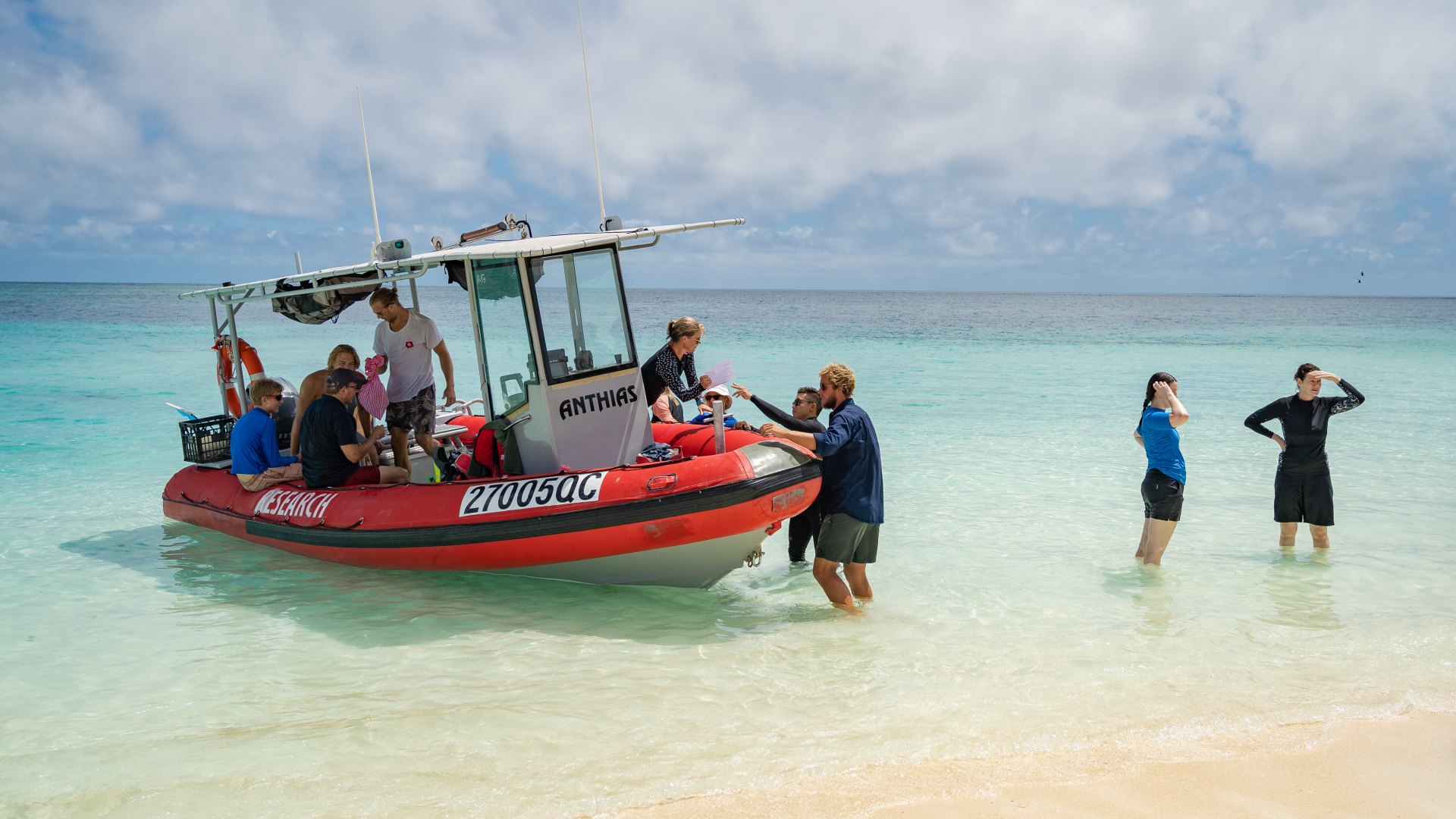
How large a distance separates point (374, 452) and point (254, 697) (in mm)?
2397

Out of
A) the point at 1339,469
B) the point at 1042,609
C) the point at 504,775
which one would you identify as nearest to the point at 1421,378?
the point at 1339,469

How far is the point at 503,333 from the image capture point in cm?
581

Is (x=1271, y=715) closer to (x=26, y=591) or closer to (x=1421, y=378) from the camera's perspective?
(x=26, y=591)

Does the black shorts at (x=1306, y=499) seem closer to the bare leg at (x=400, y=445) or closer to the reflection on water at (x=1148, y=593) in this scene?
the reflection on water at (x=1148, y=593)

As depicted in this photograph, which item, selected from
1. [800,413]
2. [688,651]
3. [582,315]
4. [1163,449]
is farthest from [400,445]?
[1163,449]

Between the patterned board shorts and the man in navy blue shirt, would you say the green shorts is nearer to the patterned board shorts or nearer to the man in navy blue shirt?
the man in navy blue shirt

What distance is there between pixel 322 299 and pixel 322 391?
67 cm

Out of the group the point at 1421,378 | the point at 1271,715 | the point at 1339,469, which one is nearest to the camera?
the point at 1271,715

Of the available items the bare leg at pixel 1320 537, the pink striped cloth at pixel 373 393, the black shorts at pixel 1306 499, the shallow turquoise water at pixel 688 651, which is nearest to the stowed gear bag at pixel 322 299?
the pink striped cloth at pixel 373 393

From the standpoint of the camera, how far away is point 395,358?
649cm

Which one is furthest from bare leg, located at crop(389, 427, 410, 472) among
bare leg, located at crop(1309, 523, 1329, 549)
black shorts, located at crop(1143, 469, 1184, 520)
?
bare leg, located at crop(1309, 523, 1329, 549)

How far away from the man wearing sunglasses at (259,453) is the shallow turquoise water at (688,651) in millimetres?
640

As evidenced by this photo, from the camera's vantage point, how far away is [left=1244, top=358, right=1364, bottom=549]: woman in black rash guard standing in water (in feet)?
20.5

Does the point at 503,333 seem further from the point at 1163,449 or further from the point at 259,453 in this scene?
the point at 1163,449
